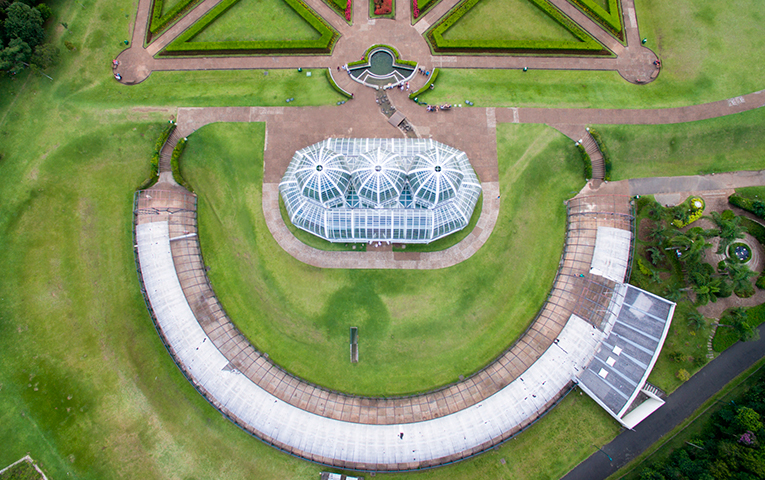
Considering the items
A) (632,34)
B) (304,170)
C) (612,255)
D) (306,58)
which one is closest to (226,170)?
(304,170)

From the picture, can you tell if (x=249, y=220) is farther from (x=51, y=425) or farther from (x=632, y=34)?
(x=632, y=34)

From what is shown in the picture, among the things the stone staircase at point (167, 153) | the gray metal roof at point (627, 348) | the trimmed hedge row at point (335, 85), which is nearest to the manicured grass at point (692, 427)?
the gray metal roof at point (627, 348)

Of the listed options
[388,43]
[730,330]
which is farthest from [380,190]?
[730,330]

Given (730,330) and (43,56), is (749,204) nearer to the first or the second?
(730,330)

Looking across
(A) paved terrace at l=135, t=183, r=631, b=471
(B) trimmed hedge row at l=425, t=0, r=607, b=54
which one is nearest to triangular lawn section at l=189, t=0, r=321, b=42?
(B) trimmed hedge row at l=425, t=0, r=607, b=54

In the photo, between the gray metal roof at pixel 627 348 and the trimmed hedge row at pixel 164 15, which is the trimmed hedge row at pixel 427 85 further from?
the gray metal roof at pixel 627 348

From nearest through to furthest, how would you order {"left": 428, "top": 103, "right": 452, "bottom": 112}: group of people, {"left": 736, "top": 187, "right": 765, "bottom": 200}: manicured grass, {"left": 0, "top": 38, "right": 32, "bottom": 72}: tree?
1. {"left": 0, "top": 38, "right": 32, "bottom": 72}: tree
2. {"left": 736, "top": 187, "right": 765, "bottom": 200}: manicured grass
3. {"left": 428, "top": 103, "right": 452, "bottom": 112}: group of people

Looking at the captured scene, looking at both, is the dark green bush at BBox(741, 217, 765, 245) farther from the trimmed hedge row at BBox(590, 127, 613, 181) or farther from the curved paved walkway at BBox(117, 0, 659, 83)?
the curved paved walkway at BBox(117, 0, 659, 83)
